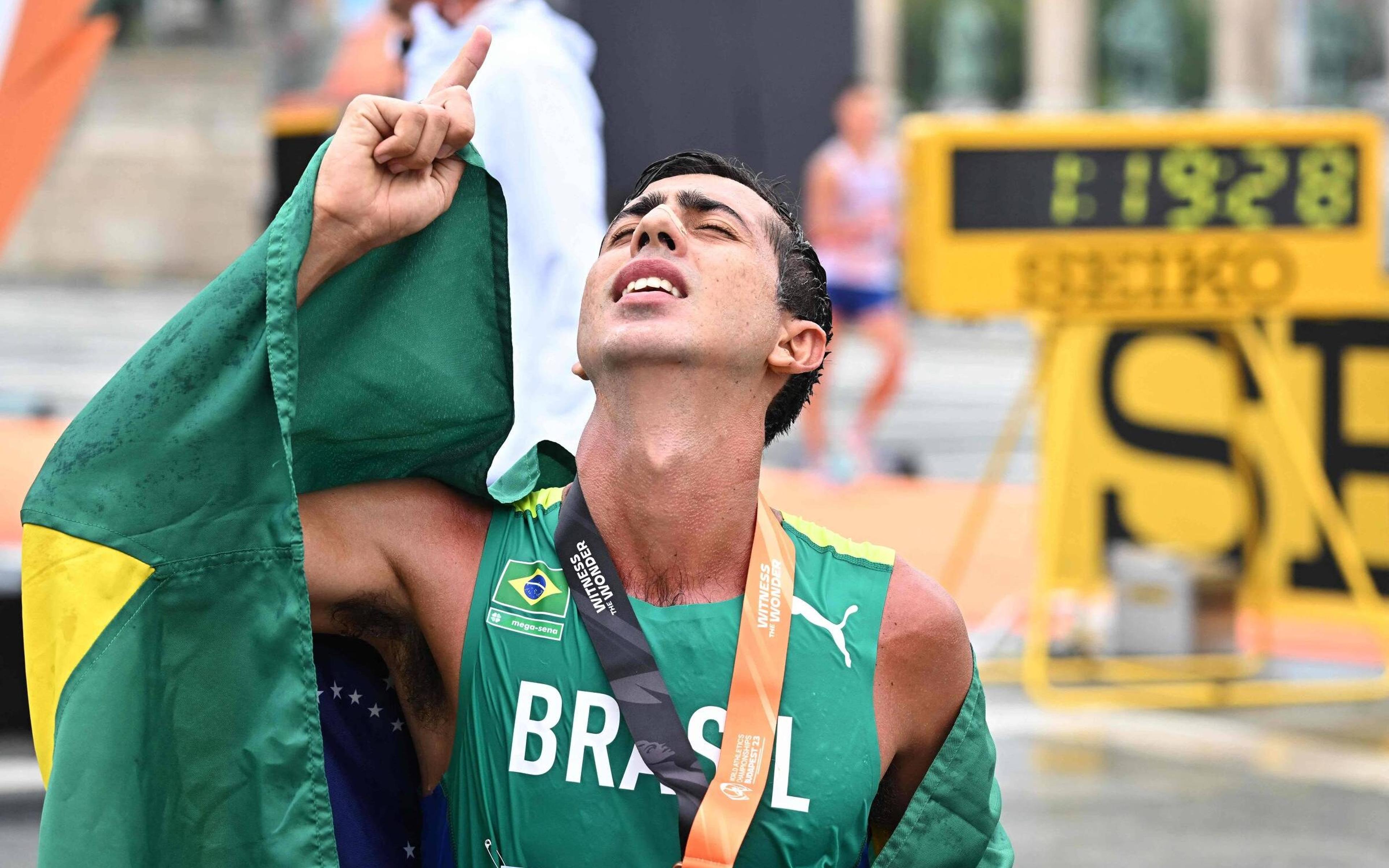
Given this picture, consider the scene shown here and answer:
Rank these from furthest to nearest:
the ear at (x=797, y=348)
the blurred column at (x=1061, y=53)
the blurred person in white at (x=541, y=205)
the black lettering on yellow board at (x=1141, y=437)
Result: the blurred column at (x=1061, y=53), the black lettering on yellow board at (x=1141, y=437), the blurred person in white at (x=541, y=205), the ear at (x=797, y=348)

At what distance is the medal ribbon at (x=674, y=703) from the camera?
2059mm

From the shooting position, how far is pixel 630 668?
2109 mm

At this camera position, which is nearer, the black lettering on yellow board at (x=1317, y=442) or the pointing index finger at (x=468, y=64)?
the pointing index finger at (x=468, y=64)

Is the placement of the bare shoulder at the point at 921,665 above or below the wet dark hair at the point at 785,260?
below

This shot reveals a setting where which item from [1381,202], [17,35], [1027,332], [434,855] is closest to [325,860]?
[434,855]

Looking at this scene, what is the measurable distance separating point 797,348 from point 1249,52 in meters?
52.8

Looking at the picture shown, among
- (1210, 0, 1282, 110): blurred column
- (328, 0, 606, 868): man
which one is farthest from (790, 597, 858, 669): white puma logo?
(1210, 0, 1282, 110): blurred column

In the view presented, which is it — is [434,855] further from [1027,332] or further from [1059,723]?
[1027,332]

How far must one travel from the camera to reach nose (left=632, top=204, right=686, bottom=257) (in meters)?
2.26

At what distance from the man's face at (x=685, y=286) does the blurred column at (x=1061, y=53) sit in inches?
2063

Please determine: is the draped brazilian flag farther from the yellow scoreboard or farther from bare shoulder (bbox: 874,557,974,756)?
the yellow scoreboard

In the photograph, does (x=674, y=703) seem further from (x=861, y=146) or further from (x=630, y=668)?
(x=861, y=146)

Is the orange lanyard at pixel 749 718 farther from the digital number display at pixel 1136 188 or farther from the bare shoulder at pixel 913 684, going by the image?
the digital number display at pixel 1136 188

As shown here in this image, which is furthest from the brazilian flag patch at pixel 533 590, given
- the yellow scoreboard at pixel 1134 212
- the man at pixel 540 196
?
the yellow scoreboard at pixel 1134 212
